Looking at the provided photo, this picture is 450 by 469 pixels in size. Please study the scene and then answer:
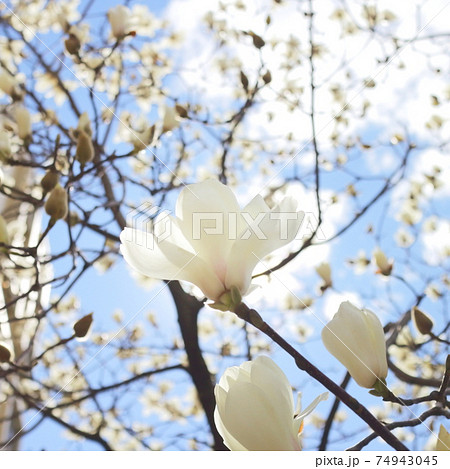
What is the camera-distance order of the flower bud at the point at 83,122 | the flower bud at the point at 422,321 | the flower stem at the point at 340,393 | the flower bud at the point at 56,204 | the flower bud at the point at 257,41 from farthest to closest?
the flower bud at the point at 257,41 < the flower bud at the point at 83,122 < the flower bud at the point at 56,204 < the flower bud at the point at 422,321 < the flower stem at the point at 340,393

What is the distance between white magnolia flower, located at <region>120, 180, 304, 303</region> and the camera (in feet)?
1.33

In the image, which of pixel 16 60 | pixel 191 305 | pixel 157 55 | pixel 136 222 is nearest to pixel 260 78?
pixel 136 222

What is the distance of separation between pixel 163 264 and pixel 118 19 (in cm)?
99

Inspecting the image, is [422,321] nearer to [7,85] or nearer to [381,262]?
[381,262]

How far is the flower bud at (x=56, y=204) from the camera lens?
2.35ft

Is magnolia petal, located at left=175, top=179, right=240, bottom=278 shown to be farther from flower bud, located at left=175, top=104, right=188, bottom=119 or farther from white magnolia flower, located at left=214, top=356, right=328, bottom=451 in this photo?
flower bud, located at left=175, top=104, right=188, bottom=119

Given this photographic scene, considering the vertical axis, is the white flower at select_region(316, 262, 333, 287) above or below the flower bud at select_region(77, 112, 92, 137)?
below

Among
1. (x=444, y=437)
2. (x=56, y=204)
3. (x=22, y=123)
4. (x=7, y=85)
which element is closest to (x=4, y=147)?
(x=22, y=123)

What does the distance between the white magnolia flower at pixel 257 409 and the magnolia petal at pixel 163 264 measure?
77mm

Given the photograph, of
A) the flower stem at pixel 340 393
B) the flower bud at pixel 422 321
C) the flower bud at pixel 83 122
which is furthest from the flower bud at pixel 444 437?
the flower bud at pixel 83 122

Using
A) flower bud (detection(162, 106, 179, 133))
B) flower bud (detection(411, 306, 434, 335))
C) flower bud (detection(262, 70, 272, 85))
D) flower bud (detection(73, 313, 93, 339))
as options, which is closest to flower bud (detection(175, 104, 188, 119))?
flower bud (detection(162, 106, 179, 133))

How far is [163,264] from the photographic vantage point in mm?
416

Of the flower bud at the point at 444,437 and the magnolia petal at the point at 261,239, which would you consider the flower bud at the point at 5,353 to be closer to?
the magnolia petal at the point at 261,239

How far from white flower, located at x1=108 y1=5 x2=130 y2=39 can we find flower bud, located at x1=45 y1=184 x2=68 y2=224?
0.65 meters
